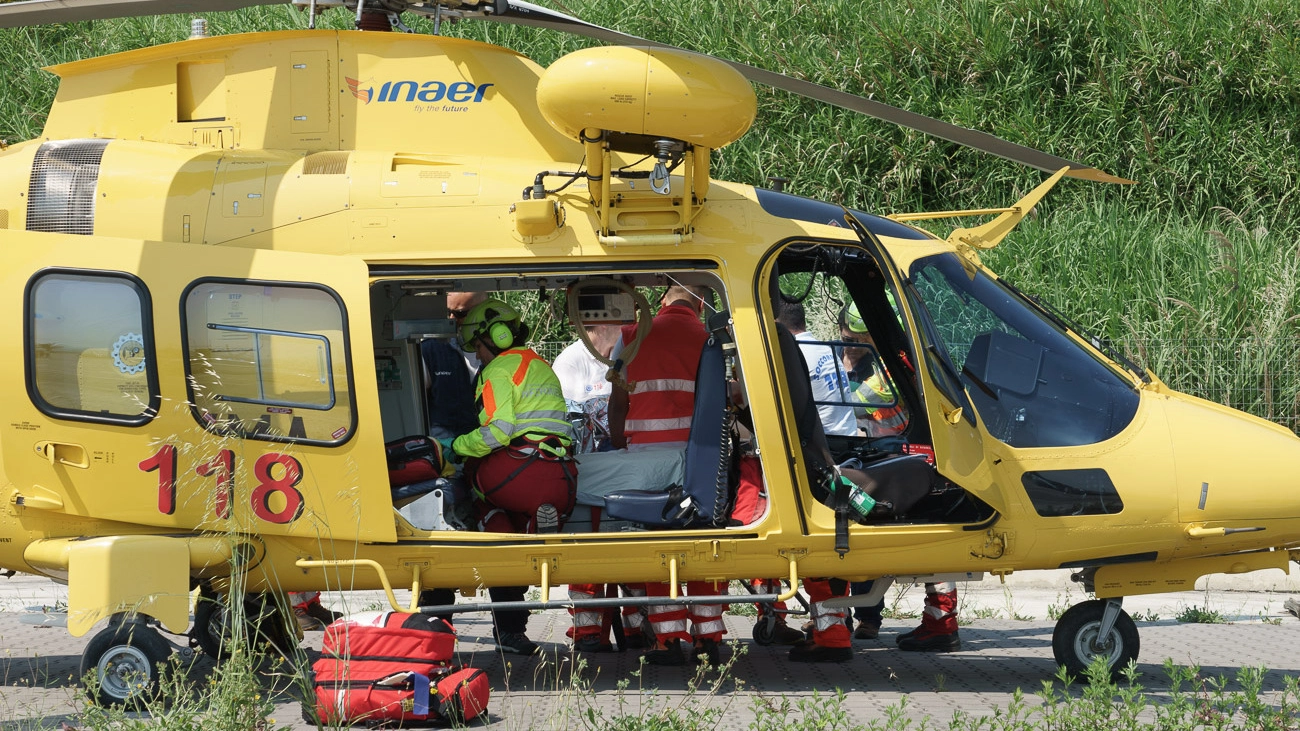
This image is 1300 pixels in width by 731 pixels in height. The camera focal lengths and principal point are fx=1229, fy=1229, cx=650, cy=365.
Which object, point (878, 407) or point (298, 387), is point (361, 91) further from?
point (878, 407)

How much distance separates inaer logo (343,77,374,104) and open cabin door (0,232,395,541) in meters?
1.06

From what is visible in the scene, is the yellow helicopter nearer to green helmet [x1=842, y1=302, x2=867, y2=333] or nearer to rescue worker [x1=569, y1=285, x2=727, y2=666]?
rescue worker [x1=569, y1=285, x2=727, y2=666]

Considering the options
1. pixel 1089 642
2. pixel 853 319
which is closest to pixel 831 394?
pixel 853 319

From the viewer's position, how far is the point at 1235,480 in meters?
5.75

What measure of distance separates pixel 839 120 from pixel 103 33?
30.4 ft

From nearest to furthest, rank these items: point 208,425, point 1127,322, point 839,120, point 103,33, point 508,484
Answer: point 208,425, point 508,484, point 1127,322, point 839,120, point 103,33

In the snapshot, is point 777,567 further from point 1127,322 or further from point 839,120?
point 839,120

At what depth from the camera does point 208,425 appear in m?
5.62

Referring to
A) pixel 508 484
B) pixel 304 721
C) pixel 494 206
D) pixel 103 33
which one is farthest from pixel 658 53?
pixel 103 33

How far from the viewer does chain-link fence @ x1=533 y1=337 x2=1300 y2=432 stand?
10.4m

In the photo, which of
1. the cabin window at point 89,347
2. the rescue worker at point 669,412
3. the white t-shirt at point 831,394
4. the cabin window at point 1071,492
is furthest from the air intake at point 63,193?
the cabin window at point 1071,492

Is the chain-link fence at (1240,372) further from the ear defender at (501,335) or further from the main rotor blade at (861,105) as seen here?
the ear defender at (501,335)

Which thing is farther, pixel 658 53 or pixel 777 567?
pixel 777 567

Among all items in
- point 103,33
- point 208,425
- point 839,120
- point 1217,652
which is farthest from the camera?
point 103,33
